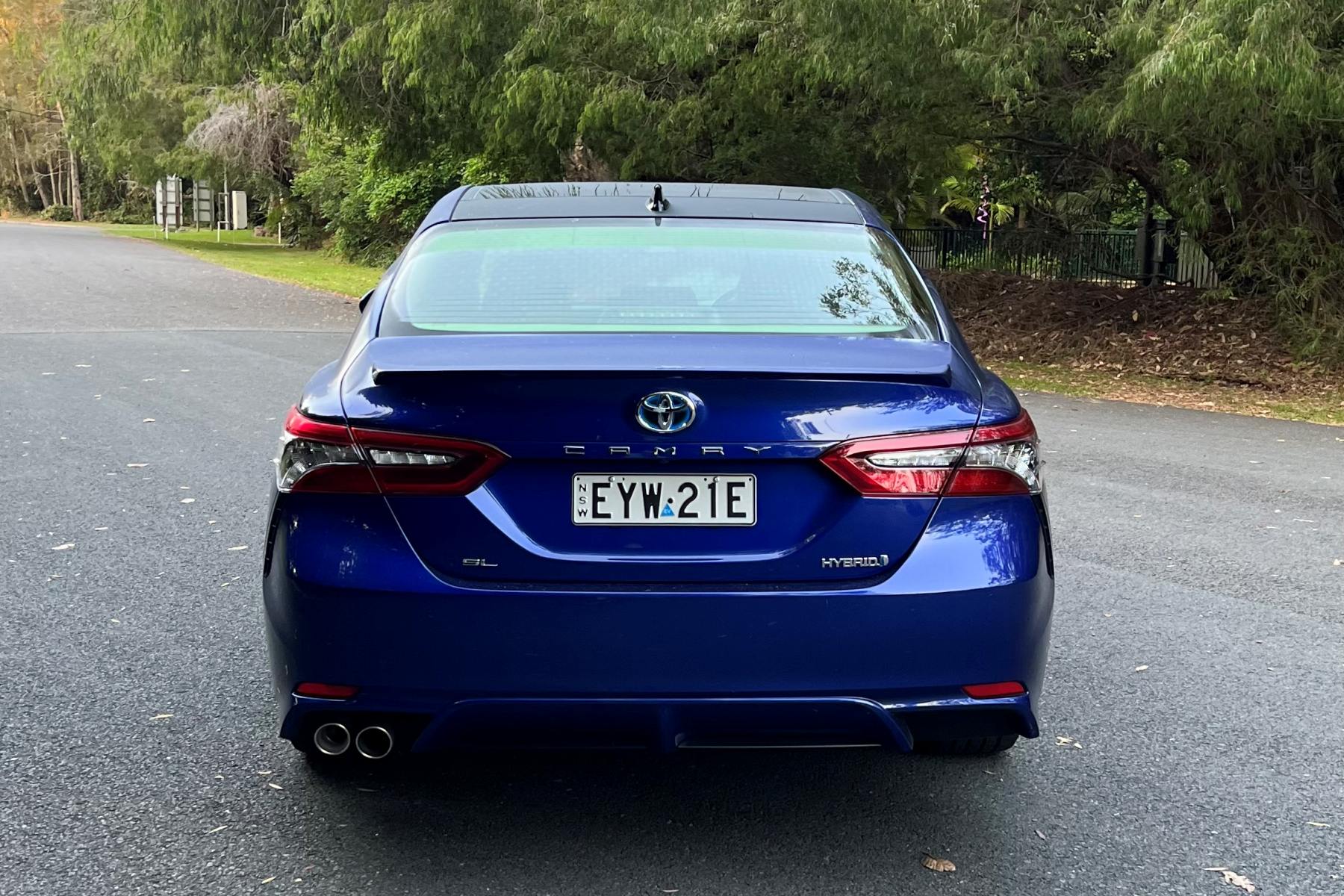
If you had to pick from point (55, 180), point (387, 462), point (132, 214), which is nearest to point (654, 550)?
point (387, 462)

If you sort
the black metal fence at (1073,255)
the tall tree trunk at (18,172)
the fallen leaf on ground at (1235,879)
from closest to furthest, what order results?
1. the fallen leaf on ground at (1235,879)
2. the black metal fence at (1073,255)
3. the tall tree trunk at (18,172)

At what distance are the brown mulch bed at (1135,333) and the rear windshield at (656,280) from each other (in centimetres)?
1194

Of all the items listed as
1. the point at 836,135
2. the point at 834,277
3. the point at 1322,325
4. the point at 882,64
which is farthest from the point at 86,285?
the point at 834,277

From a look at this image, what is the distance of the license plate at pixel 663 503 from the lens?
3.12m

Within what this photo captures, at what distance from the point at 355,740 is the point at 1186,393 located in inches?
519

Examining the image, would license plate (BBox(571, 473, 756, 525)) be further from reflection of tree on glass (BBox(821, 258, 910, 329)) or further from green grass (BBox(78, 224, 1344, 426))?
green grass (BBox(78, 224, 1344, 426))

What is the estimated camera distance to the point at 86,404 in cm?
1135

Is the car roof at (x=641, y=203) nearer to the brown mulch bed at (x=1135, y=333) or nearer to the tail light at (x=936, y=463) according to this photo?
the tail light at (x=936, y=463)

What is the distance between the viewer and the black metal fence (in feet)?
76.8

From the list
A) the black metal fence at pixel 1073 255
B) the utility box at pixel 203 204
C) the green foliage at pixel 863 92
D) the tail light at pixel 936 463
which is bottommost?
the utility box at pixel 203 204

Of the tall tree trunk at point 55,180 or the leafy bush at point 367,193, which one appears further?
the tall tree trunk at point 55,180

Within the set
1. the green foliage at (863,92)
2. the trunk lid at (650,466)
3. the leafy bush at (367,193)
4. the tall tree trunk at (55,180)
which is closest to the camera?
the trunk lid at (650,466)

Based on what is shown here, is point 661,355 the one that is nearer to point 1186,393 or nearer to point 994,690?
point 994,690

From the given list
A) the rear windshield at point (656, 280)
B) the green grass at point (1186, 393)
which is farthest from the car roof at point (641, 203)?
the green grass at point (1186, 393)
